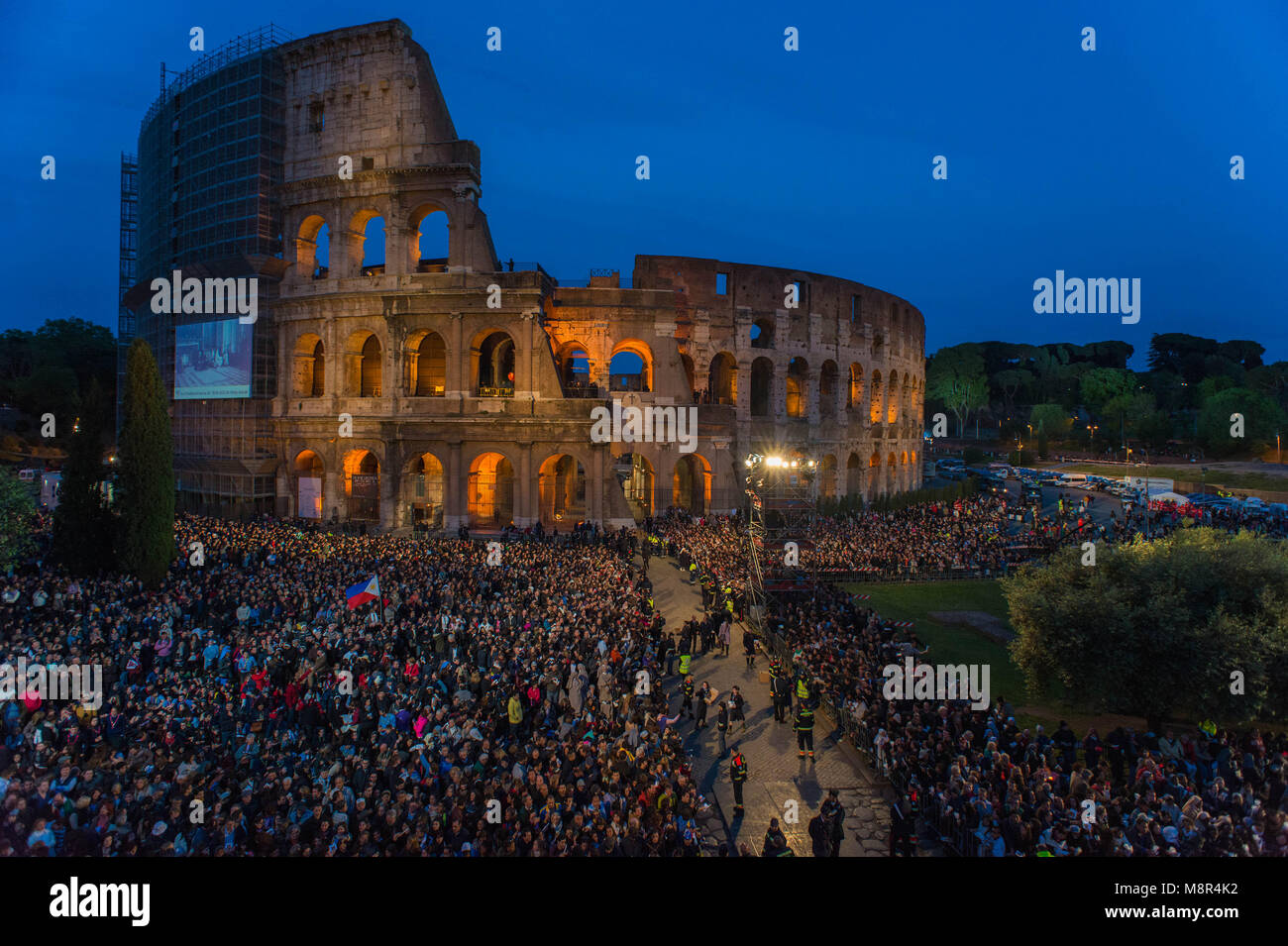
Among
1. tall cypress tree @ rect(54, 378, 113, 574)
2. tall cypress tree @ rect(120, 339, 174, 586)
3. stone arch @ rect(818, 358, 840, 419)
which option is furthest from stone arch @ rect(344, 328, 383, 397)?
stone arch @ rect(818, 358, 840, 419)

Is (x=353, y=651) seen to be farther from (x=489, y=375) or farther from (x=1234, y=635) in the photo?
(x=489, y=375)

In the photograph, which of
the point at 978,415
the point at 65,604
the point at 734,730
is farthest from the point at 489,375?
the point at 978,415

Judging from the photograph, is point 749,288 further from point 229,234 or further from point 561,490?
point 229,234

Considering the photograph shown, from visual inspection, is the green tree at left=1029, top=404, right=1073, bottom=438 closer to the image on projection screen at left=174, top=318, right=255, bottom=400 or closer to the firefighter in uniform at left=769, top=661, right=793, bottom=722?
the firefighter in uniform at left=769, top=661, right=793, bottom=722

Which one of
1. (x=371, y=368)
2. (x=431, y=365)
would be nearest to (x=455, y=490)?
(x=431, y=365)

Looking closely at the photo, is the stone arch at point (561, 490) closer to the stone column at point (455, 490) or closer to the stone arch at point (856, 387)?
the stone column at point (455, 490)

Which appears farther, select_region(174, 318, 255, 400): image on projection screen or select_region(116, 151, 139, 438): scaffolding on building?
select_region(116, 151, 139, 438): scaffolding on building
